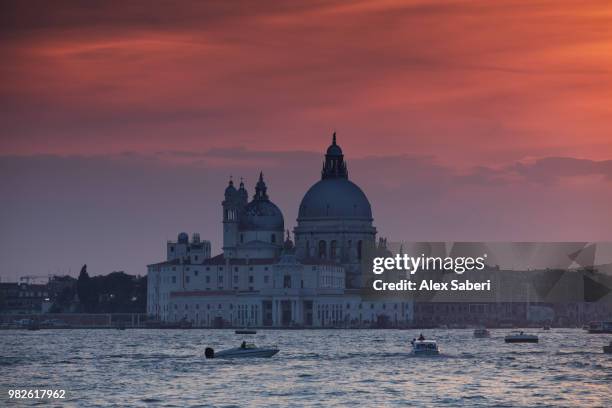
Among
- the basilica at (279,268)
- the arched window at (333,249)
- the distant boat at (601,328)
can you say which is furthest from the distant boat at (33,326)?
the distant boat at (601,328)

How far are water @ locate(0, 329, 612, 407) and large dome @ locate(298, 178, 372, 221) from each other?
88331 mm

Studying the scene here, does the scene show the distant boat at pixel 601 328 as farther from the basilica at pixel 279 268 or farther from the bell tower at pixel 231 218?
the bell tower at pixel 231 218

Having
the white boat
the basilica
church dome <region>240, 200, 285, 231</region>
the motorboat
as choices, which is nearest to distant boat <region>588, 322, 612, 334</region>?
the basilica

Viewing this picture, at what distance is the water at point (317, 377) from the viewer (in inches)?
2269

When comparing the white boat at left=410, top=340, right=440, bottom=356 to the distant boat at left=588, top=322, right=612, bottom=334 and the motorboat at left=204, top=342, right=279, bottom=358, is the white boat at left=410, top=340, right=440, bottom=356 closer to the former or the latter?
the motorboat at left=204, top=342, right=279, bottom=358

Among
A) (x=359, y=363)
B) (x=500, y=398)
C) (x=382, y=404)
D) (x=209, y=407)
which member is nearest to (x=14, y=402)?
(x=209, y=407)

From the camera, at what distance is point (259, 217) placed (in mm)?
186625

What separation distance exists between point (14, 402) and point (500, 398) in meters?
15.3

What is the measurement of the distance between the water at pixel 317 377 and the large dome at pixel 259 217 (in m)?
88.6

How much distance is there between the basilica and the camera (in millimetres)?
175750

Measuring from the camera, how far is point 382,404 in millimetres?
56312

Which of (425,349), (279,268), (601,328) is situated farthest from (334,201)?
(425,349)

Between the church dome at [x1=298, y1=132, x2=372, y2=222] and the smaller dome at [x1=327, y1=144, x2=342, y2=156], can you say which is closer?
the church dome at [x1=298, y1=132, x2=372, y2=222]

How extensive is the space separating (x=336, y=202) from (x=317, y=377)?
4632 inches
